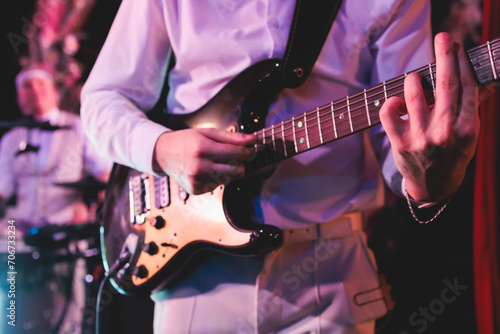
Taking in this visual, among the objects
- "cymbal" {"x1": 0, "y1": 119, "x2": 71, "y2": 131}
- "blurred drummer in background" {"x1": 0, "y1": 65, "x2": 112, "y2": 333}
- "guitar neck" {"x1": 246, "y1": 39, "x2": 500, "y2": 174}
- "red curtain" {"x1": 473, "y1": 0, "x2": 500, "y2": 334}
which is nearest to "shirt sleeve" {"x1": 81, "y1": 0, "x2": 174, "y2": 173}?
"guitar neck" {"x1": 246, "y1": 39, "x2": 500, "y2": 174}

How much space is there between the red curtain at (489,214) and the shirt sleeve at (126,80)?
0.95 m

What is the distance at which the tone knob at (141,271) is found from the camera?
974 millimetres

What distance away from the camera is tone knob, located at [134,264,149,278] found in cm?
97

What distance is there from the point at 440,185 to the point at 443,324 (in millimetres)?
1290

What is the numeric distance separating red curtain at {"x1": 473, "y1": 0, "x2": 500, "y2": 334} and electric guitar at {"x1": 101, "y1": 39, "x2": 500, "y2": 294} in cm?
58

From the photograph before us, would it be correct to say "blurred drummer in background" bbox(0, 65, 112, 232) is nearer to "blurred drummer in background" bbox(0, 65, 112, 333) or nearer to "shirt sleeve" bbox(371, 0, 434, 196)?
"blurred drummer in background" bbox(0, 65, 112, 333)

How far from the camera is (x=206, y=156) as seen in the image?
782 millimetres

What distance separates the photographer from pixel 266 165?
0.83m

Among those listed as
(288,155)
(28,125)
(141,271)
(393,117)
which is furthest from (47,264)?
(393,117)

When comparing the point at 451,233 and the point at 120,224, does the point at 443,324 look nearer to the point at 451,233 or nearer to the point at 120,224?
the point at 451,233

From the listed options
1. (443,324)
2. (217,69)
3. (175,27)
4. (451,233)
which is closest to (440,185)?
(217,69)

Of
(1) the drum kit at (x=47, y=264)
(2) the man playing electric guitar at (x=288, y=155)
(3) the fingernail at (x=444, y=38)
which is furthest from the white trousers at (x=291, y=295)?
(1) the drum kit at (x=47, y=264)

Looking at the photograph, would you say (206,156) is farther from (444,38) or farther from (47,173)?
(47,173)

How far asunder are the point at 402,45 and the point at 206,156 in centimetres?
54
